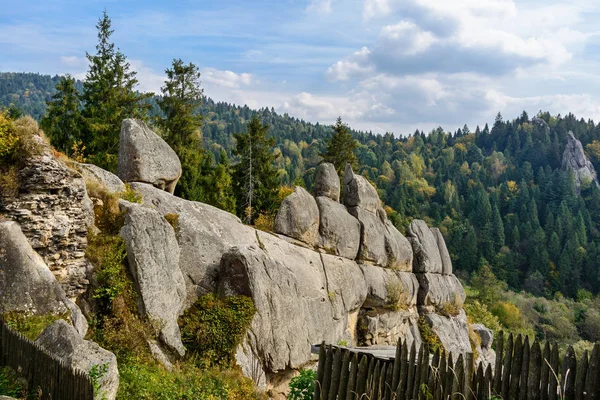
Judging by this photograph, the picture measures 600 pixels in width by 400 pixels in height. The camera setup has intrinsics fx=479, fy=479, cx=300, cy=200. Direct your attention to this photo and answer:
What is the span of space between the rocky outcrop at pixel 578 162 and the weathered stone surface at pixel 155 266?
165m

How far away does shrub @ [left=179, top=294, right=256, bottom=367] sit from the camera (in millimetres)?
17109

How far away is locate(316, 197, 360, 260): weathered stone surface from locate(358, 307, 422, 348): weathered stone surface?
3.74m

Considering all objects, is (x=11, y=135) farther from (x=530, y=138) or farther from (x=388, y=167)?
(x=530, y=138)

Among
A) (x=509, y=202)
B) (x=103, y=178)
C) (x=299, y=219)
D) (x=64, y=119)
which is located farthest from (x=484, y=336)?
(x=509, y=202)

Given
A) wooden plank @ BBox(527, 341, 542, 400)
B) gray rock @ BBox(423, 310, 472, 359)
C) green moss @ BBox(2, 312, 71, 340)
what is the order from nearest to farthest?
wooden plank @ BBox(527, 341, 542, 400) < green moss @ BBox(2, 312, 71, 340) < gray rock @ BBox(423, 310, 472, 359)

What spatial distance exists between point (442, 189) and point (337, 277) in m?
128

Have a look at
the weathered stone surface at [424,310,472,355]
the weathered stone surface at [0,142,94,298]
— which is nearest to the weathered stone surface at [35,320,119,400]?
the weathered stone surface at [0,142,94,298]

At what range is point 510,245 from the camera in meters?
118

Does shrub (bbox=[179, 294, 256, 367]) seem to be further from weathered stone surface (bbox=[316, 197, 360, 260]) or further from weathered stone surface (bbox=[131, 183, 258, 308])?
weathered stone surface (bbox=[316, 197, 360, 260])

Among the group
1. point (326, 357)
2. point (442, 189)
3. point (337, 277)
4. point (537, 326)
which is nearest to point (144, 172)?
point (337, 277)

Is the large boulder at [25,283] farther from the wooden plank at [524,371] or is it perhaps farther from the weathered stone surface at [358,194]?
the weathered stone surface at [358,194]

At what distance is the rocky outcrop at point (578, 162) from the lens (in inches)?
6201

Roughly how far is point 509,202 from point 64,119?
128000 mm

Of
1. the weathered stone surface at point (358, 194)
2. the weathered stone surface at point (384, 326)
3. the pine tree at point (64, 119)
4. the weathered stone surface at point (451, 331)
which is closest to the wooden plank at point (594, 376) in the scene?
the weathered stone surface at point (384, 326)
